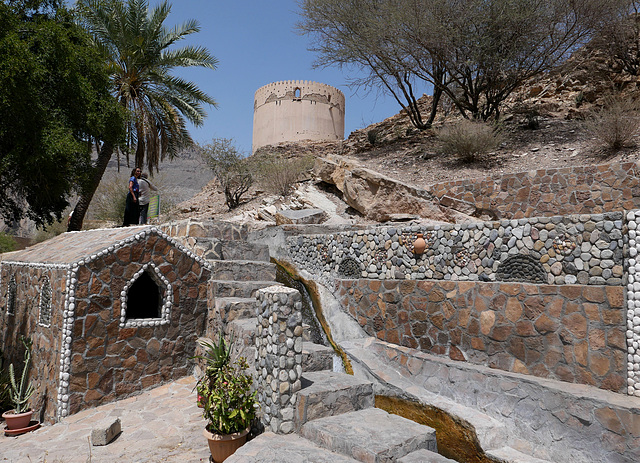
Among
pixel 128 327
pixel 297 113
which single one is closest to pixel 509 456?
pixel 128 327

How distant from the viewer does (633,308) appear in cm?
512

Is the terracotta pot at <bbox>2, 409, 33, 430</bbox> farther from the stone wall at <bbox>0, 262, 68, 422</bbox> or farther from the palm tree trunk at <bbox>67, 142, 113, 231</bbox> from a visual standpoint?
the palm tree trunk at <bbox>67, 142, 113, 231</bbox>

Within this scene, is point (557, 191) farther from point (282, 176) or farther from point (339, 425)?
point (282, 176)

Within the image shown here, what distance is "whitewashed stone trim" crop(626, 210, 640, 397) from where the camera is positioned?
5070mm

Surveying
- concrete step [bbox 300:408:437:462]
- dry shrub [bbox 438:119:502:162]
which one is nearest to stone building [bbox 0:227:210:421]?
concrete step [bbox 300:408:437:462]

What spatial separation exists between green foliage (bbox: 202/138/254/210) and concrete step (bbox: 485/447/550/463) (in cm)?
1568

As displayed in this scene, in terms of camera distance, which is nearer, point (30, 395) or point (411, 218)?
point (30, 395)

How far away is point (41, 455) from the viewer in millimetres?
5922

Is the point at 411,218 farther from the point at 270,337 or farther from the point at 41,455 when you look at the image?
the point at 41,455

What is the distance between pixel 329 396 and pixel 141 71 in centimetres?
1408

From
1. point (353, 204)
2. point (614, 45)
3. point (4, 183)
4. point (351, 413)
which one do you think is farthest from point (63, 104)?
point (614, 45)

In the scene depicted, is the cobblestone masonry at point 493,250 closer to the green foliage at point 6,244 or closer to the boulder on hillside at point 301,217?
the boulder on hillside at point 301,217

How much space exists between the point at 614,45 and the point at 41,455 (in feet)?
72.3

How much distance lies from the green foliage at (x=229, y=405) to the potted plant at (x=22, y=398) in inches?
142
